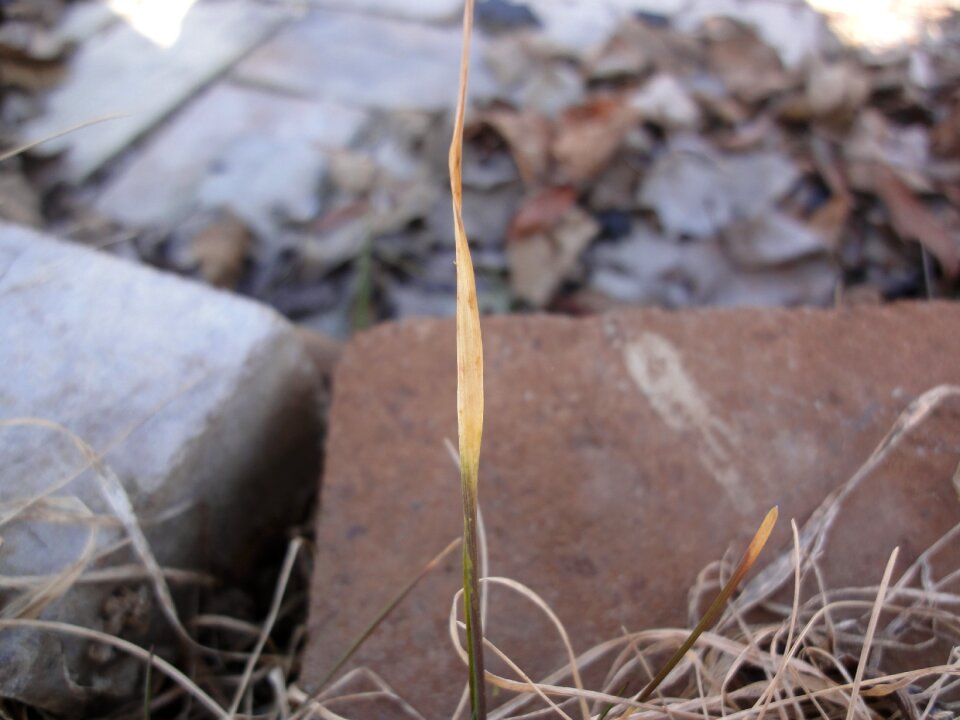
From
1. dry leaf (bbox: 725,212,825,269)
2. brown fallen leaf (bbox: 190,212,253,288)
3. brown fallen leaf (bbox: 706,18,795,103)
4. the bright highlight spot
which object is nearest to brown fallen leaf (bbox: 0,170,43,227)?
brown fallen leaf (bbox: 190,212,253,288)

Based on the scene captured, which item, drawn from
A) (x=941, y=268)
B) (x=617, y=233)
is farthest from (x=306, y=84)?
(x=941, y=268)

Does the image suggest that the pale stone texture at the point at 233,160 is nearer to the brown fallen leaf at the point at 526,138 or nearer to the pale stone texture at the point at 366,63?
the pale stone texture at the point at 366,63

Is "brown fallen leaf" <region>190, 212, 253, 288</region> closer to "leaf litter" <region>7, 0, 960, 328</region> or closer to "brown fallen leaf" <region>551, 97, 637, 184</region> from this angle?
"leaf litter" <region>7, 0, 960, 328</region>

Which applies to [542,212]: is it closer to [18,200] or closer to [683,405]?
[683,405]

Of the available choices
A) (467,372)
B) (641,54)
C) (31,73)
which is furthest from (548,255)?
(31,73)

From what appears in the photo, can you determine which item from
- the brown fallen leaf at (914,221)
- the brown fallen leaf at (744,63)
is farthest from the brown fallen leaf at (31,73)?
the brown fallen leaf at (914,221)
